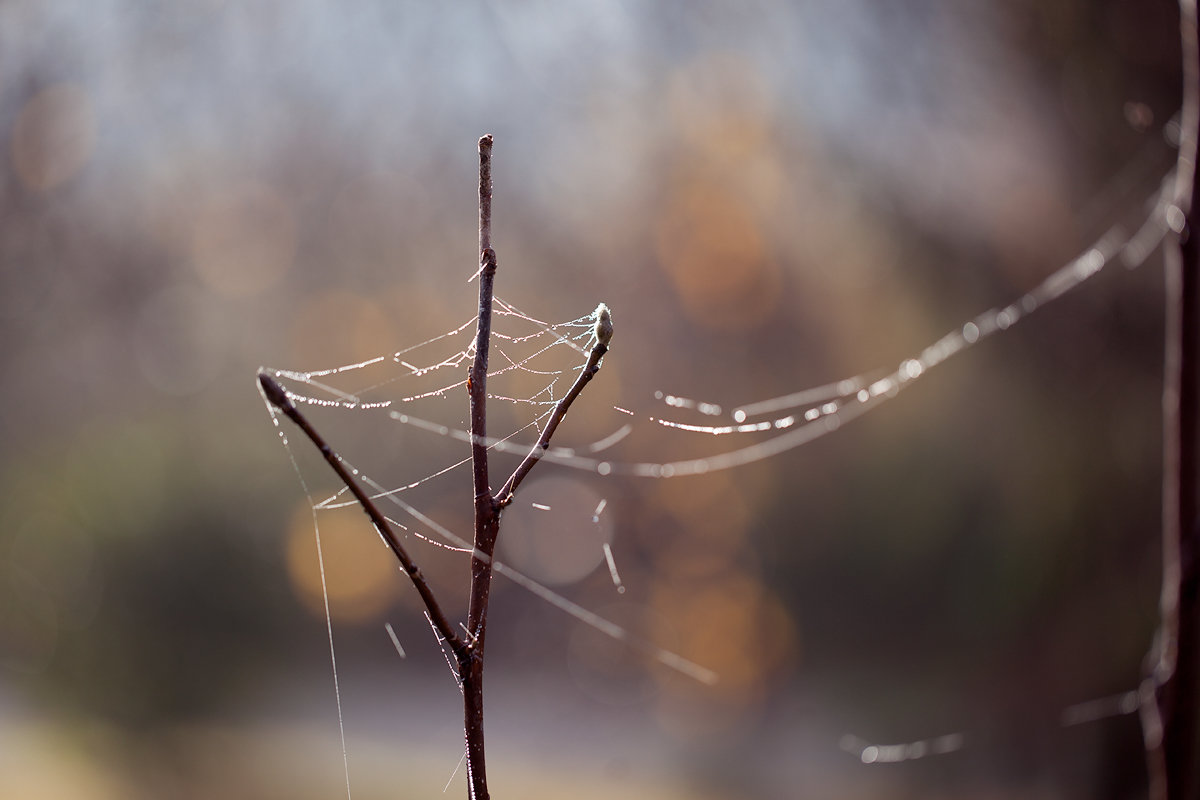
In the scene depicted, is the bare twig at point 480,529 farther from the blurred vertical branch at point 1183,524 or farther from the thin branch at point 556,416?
the blurred vertical branch at point 1183,524

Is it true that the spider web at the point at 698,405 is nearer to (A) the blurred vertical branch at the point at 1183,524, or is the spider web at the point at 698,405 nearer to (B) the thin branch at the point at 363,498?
(A) the blurred vertical branch at the point at 1183,524

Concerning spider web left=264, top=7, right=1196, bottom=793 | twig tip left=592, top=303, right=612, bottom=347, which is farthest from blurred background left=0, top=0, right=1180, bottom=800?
twig tip left=592, top=303, right=612, bottom=347

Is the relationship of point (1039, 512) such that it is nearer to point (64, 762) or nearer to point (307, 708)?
point (307, 708)

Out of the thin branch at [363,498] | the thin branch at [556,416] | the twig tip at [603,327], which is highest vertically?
the twig tip at [603,327]

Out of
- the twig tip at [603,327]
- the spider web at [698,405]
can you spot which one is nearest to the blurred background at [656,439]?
the spider web at [698,405]

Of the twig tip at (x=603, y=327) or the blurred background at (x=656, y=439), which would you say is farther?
the blurred background at (x=656, y=439)

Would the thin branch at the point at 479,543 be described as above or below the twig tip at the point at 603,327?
below

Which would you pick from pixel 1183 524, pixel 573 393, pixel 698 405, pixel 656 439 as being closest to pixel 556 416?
pixel 573 393

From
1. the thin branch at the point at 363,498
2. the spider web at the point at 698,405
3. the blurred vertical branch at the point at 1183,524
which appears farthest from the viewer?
the spider web at the point at 698,405

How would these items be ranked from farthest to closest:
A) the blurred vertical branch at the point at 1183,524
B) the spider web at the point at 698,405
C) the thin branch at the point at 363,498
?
the spider web at the point at 698,405
the blurred vertical branch at the point at 1183,524
the thin branch at the point at 363,498

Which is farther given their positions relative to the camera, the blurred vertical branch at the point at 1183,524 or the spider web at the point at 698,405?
the spider web at the point at 698,405

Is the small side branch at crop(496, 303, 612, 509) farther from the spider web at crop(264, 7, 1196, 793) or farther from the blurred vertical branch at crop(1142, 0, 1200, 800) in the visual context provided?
the spider web at crop(264, 7, 1196, 793)
